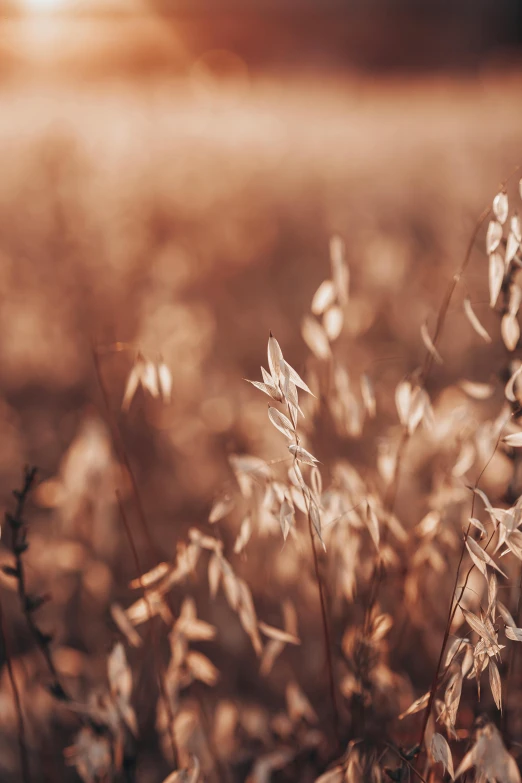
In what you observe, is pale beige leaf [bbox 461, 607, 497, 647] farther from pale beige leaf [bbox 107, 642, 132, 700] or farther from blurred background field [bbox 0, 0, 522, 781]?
pale beige leaf [bbox 107, 642, 132, 700]

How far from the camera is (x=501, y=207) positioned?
0.73 m

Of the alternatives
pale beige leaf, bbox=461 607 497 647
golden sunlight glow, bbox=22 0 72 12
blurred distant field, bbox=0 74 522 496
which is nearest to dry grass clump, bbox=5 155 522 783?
pale beige leaf, bbox=461 607 497 647

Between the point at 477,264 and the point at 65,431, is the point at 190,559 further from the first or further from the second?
the point at 477,264

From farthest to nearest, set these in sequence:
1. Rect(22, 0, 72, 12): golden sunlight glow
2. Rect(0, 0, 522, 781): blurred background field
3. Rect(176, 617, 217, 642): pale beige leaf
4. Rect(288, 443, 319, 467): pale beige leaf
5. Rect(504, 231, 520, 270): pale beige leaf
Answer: Rect(22, 0, 72, 12): golden sunlight glow
Rect(0, 0, 522, 781): blurred background field
Rect(176, 617, 217, 642): pale beige leaf
Rect(504, 231, 520, 270): pale beige leaf
Rect(288, 443, 319, 467): pale beige leaf

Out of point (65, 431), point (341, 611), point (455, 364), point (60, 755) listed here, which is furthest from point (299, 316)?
point (60, 755)

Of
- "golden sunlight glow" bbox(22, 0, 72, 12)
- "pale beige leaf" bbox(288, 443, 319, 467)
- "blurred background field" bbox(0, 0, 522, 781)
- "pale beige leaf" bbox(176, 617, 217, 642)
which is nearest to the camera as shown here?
"pale beige leaf" bbox(288, 443, 319, 467)

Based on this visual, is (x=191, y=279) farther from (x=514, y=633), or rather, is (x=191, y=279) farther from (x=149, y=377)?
(x=514, y=633)

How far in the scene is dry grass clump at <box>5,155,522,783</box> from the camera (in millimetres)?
744

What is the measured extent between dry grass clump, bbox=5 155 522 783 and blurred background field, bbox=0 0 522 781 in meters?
0.03

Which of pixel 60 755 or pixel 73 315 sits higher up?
pixel 73 315

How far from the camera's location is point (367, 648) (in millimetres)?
878

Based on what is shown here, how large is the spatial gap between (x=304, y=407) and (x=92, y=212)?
2.93m

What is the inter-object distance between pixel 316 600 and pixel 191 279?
2.14m

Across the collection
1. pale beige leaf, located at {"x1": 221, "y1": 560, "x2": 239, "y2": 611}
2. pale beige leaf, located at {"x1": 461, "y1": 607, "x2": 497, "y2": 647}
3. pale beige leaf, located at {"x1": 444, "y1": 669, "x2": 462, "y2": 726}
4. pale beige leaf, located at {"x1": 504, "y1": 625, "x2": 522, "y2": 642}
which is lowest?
pale beige leaf, located at {"x1": 444, "y1": 669, "x2": 462, "y2": 726}
